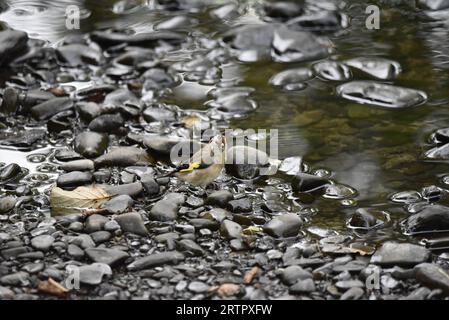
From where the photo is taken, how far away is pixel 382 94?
6.20 m

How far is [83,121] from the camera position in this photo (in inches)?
237

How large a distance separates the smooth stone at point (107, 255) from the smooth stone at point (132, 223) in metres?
0.27

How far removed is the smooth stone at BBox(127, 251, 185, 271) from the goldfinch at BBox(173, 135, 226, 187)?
0.84 m

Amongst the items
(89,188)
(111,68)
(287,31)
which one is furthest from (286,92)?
(89,188)

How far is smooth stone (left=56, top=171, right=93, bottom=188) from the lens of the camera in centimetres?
513

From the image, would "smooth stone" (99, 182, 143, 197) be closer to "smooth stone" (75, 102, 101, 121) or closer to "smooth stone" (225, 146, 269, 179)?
"smooth stone" (225, 146, 269, 179)

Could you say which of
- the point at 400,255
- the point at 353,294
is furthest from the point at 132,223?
the point at 400,255

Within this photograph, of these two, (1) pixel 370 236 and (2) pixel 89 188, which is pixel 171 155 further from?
(1) pixel 370 236

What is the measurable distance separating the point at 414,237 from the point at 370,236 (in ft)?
0.80

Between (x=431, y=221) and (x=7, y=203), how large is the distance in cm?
249

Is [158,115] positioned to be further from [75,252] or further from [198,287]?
[198,287]

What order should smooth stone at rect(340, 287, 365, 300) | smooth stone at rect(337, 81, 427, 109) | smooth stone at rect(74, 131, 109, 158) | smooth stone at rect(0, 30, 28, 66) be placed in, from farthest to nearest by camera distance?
smooth stone at rect(0, 30, 28, 66), smooth stone at rect(337, 81, 427, 109), smooth stone at rect(74, 131, 109, 158), smooth stone at rect(340, 287, 365, 300)

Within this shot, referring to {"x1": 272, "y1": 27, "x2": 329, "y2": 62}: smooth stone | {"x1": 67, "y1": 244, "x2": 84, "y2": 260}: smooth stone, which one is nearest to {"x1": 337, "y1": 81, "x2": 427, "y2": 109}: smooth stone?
{"x1": 272, "y1": 27, "x2": 329, "y2": 62}: smooth stone

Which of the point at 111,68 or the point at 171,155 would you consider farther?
the point at 111,68
